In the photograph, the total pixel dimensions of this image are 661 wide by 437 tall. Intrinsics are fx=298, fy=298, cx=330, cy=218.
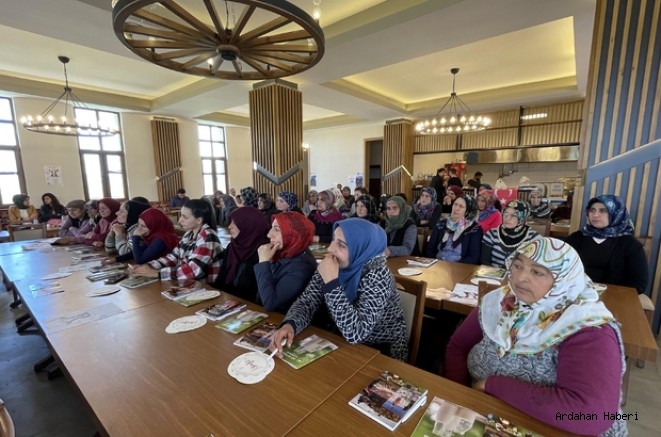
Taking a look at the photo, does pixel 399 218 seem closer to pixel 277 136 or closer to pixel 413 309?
pixel 413 309

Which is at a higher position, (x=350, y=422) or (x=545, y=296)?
(x=545, y=296)

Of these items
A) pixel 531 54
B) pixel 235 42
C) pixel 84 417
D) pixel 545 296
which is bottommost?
pixel 84 417

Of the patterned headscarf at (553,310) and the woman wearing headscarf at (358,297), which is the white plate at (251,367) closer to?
the woman wearing headscarf at (358,297)

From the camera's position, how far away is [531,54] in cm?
512

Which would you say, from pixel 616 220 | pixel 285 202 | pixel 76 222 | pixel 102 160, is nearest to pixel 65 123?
pixel 76 222

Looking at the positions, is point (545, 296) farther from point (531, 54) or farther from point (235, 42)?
point (531, 54)

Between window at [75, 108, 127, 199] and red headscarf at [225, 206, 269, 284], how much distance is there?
26.3 feet

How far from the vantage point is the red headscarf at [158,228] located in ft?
9.02

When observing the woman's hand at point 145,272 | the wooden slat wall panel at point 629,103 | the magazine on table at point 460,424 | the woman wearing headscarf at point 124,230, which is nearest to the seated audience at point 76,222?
the woman wearing headscarf at point 124,230

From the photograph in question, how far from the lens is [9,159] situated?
6.95m

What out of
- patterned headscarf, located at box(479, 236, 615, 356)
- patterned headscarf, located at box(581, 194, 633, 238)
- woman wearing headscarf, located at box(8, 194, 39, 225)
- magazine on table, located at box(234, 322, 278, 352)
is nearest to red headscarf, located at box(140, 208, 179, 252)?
magazine on table, located at box(234, 322, 278, 352)

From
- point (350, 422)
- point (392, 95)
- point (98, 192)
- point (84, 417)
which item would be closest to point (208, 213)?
point (84, 417)

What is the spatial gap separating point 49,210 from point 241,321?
7.44 m

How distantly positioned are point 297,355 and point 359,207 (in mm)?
2709
